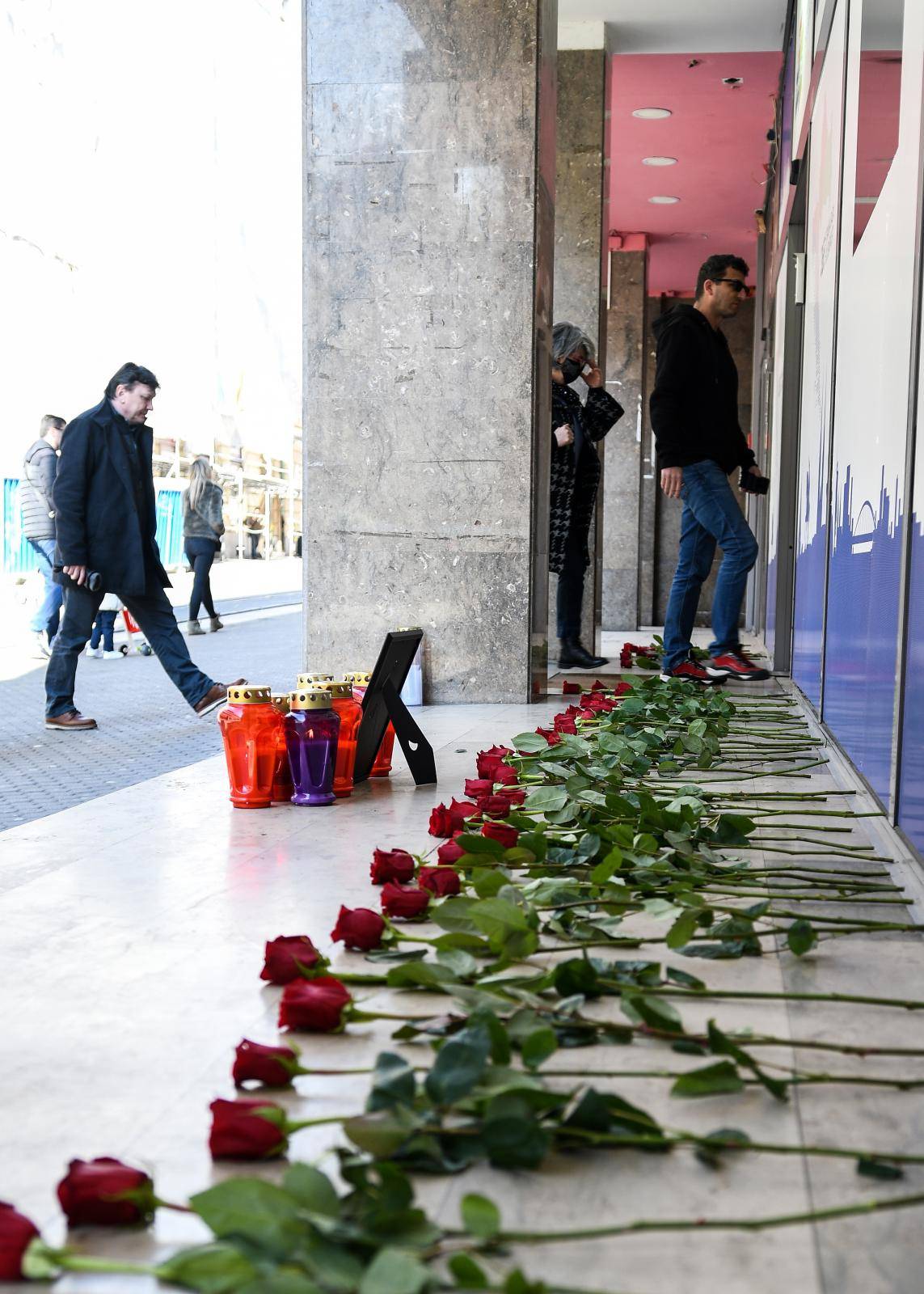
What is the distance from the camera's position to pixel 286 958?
1.52 meters

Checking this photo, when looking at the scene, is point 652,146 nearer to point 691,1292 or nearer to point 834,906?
point 834,906

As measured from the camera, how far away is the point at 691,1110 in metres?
1.26

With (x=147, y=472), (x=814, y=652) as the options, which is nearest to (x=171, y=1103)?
(x=814, y=652)

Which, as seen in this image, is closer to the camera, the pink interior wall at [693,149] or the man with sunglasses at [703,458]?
the man with sunglasses at [703,458]

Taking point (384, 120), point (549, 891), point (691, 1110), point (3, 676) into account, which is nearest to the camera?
point (691, 1110)

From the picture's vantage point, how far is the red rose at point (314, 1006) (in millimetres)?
1372

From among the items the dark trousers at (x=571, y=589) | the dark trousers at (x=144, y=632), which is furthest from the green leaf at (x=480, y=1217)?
the dark trousers at (x=571, y=589)

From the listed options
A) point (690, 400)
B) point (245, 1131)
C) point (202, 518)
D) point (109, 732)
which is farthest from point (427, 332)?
point (202, 518)

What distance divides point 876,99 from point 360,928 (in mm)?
2357

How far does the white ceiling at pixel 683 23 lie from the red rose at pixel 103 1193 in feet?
26.3

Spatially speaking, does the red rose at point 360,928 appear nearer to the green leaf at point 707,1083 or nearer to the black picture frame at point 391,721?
the green leaf at point 707,1083

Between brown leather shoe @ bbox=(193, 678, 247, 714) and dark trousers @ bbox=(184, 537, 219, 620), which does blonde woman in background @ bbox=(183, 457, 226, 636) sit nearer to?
dark trousers @ bbox=(184, 537, 219, 620)

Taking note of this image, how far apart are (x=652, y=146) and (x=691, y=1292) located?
11271 mm

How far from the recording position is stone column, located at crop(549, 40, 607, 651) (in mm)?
7918
